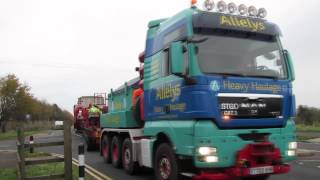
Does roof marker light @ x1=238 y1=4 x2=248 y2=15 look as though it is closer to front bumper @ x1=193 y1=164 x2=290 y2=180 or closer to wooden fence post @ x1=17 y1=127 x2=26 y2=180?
front bumper @ x1=193 y1=164 x2=290 y2=180

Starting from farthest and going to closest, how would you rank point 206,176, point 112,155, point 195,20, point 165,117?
point 112,155 < point 165,117 < point 195,20 < point 206,176

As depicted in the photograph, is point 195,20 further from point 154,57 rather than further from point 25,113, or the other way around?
point 25,113

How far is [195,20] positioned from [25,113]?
59.0m

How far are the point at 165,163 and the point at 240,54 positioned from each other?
107 inches

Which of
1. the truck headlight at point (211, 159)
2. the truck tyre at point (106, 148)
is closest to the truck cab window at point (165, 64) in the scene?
the truck headlight at point (211, 159)

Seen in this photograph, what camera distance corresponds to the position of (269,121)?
9.41 meters

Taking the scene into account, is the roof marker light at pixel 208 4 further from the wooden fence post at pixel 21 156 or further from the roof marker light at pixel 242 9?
the wooden fence post at pixel 21 156

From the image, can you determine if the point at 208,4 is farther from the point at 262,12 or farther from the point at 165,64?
the point at 165,64

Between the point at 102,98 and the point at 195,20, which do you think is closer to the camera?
the point at 195,20

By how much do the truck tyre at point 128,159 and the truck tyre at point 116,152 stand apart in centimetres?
57

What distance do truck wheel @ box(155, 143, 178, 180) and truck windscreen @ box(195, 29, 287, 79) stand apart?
1.97m

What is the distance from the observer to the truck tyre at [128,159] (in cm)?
1293

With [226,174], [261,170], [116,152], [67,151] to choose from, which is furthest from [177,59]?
[116,152]

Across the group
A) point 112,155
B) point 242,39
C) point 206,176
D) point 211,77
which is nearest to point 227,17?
point 242,39
